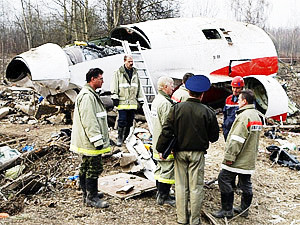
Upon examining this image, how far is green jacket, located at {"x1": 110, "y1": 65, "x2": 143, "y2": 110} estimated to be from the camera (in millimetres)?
6758

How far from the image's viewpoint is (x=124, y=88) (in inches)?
267

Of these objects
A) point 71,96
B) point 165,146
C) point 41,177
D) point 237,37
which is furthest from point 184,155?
point 237,37

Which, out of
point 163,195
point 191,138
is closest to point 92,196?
point 163,195

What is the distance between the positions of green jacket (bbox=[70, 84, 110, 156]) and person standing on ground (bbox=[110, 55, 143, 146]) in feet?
7.47

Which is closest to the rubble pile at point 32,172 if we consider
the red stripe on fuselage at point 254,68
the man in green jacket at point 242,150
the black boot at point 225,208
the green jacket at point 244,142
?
the black boot at point 225,208

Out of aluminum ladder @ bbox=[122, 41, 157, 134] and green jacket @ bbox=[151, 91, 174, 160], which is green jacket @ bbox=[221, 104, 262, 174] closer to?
green jacket @ bbox=[151, 91, 174, 160]

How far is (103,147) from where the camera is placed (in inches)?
177

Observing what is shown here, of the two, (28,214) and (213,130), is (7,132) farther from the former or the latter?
(213,130)

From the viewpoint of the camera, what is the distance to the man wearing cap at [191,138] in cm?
393

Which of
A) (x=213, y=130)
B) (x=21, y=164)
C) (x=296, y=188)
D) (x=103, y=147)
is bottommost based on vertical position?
(x=296, y=188)

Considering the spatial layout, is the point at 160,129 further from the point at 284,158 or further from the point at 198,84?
the point at 284,158

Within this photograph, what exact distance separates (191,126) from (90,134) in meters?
1.39

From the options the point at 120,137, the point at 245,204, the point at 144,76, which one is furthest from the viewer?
the point at 144,76

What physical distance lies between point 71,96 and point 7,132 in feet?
9.34
